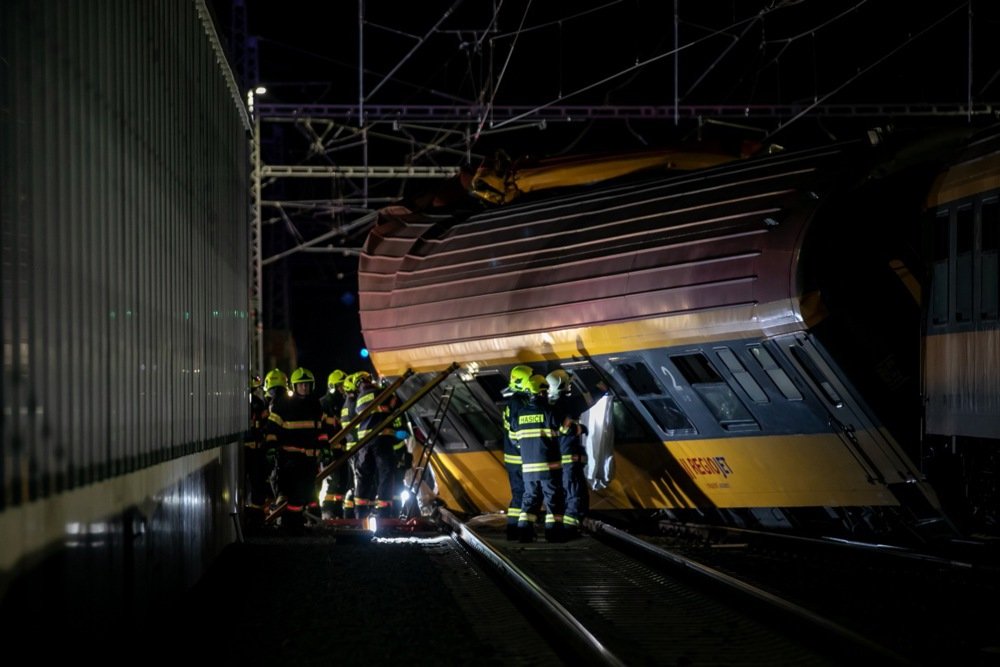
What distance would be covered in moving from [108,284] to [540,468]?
729cm

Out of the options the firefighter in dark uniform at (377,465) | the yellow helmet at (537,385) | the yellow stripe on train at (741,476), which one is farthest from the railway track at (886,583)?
the firefighter in dark uniform at (377,465)

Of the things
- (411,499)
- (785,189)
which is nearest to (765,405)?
(785,189)

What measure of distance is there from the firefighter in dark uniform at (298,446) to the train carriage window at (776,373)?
16.2ft

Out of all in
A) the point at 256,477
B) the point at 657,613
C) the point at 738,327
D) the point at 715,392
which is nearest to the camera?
the point at 657,613

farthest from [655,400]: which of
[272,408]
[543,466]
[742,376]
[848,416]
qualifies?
[272,408]

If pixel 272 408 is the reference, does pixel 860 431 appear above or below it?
below

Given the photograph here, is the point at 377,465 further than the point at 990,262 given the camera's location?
Yes

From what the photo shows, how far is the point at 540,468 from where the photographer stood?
13.0m

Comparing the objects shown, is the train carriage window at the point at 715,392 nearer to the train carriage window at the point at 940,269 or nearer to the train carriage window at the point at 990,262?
the train carriage window at the point at 940,269

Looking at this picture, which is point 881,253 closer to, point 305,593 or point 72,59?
point 305,593

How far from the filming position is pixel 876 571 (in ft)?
33.7

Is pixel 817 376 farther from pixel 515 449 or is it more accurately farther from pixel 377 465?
pixel 377 465

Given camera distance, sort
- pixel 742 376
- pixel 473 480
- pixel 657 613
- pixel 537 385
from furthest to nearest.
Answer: pixel 473 480, pixel 537 385, pixel 742 376, pixel 657 613

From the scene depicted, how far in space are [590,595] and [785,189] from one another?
4162 mm
